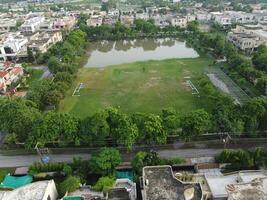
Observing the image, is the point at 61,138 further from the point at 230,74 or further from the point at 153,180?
the point at 230,74

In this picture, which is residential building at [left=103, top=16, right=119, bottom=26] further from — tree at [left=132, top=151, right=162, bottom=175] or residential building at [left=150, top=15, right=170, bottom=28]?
tree at [left=132, top=151, right=162, bottom=175]

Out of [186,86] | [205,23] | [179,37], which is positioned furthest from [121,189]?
[205,23]

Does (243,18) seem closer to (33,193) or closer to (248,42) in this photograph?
(248,42)

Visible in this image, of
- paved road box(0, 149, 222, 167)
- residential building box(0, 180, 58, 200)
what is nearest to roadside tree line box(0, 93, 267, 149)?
paved road box(0, 149, 222, 167)

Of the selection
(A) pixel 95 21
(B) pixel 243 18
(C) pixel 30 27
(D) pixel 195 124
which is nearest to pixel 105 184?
(D) pixel 195 124

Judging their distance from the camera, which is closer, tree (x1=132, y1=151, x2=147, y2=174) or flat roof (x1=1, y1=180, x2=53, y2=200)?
flat roof (x1=1, y1=180, x2=53, y2=200)

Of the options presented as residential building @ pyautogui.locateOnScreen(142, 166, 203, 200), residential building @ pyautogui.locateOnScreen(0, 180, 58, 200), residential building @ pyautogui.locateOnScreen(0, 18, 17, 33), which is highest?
residential building @ pyautogui.locateOnScreen(0, 18, 17, 33)

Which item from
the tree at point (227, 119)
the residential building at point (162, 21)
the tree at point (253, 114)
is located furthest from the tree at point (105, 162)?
the residential building at point (162, 21)
